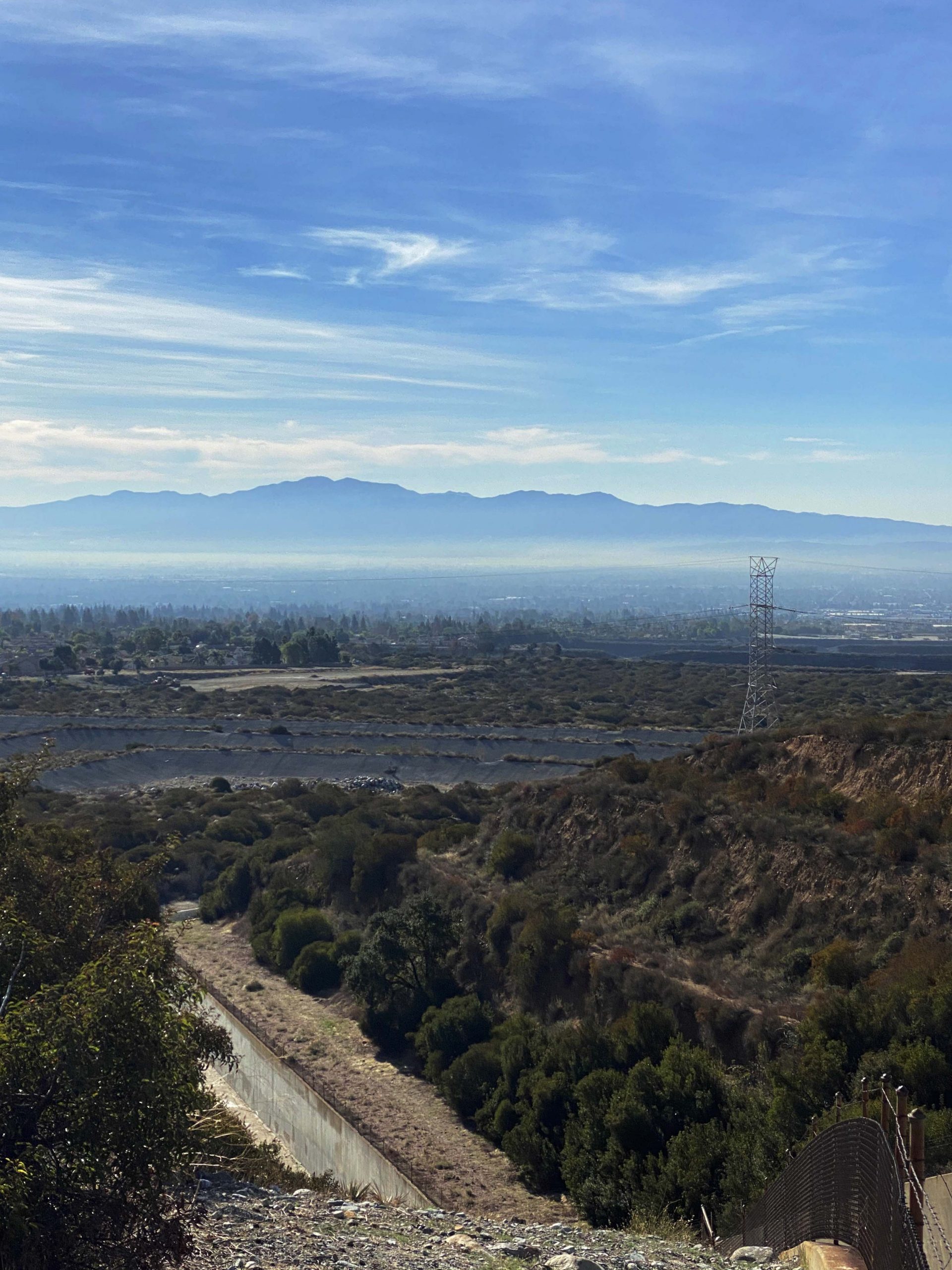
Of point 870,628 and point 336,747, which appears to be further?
point 870,628

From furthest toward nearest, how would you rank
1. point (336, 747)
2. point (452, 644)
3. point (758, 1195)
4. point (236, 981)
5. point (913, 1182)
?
point (452, 644) < point (336, 747) < point (236, 981) < point (758, 1195) < point (913, 1182)

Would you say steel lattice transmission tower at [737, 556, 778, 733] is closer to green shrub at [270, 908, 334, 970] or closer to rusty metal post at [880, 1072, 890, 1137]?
green shrub at [270, 908, 334, 970]

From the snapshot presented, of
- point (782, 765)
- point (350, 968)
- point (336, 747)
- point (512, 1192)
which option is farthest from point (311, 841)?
point (336, 747)

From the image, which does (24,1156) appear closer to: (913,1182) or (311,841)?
(913,1182)

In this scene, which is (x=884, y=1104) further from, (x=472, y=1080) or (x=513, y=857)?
(x=513, y=857)

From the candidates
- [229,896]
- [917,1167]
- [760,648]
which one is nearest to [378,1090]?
[229,896]

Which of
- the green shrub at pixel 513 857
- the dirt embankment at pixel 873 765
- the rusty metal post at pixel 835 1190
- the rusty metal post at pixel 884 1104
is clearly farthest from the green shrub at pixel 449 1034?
the rusty metal post at pixel 884 1104
